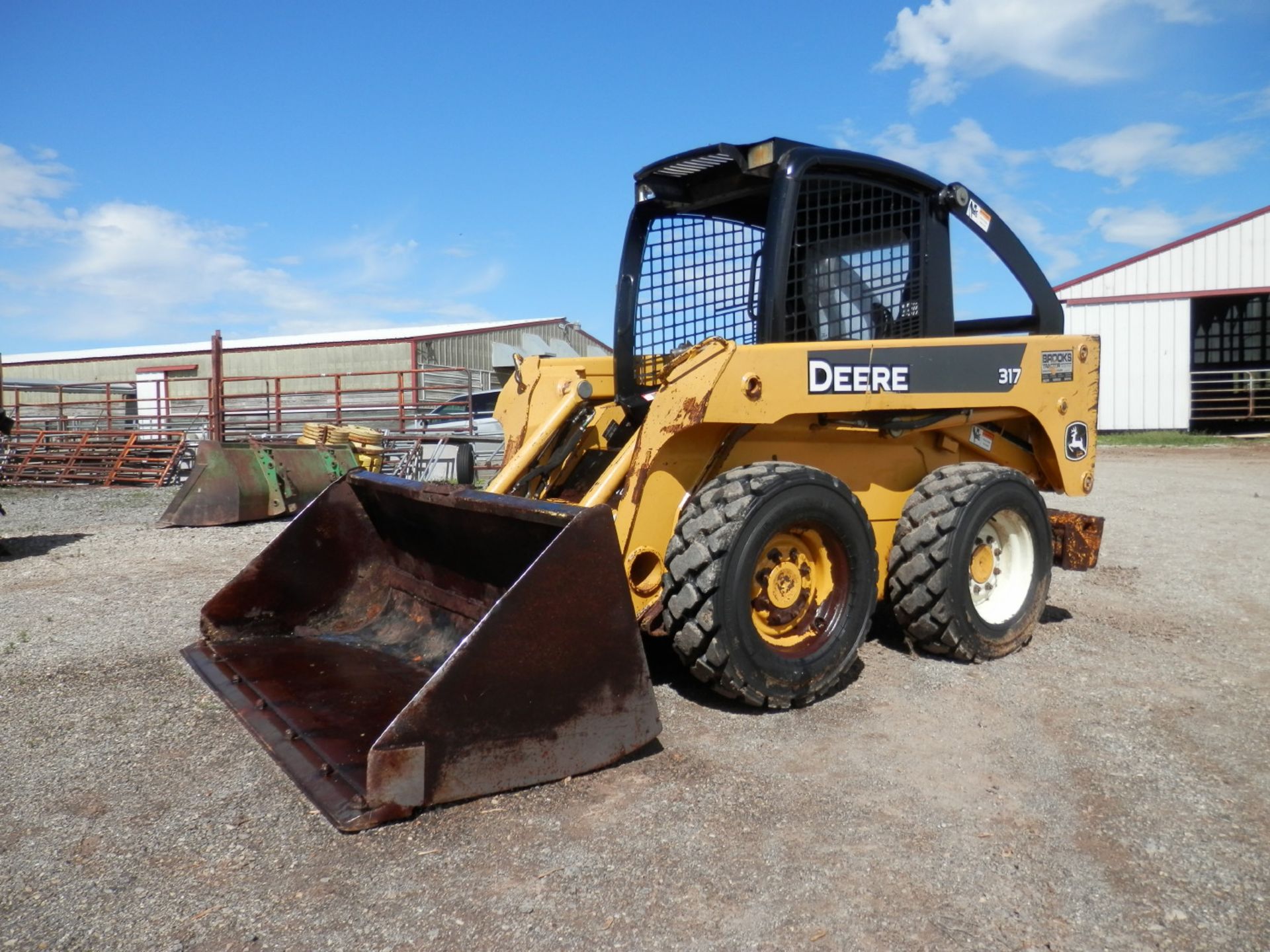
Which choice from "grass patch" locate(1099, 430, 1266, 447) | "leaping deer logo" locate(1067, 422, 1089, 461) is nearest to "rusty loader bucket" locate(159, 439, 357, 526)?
"leaping deer logo" locate(1067, 422, 1089, 461)

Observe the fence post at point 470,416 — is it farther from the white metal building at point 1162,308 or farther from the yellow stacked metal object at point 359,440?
the white metal building at point 1162,308

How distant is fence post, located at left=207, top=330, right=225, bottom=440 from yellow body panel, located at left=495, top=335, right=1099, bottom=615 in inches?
512

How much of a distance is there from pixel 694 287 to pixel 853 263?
0.79m

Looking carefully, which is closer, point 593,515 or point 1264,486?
point 593,515

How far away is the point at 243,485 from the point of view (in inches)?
414

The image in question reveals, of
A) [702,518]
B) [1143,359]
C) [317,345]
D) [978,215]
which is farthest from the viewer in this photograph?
[317,345]

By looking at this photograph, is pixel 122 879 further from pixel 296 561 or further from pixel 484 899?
pixel 296 561

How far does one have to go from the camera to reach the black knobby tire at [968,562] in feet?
15.5

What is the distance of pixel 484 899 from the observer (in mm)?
2725

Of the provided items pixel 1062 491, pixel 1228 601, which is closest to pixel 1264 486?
pixel 1228 601

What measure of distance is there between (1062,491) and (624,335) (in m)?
2.66

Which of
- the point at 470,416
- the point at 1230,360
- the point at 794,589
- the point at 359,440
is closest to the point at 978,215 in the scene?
the point at 794,589

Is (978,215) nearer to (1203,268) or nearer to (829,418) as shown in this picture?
(829,418)

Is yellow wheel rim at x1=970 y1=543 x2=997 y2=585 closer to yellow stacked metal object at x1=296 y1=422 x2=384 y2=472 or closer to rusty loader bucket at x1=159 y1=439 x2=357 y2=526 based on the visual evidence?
rusty loader bucket at x1=159 y1=439 x2=357 y2=526
